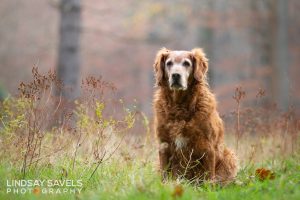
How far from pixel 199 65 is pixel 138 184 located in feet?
6.40

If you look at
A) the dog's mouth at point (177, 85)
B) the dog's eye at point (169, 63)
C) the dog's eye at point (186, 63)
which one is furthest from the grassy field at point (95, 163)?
the dog's eye at point (186, 63)

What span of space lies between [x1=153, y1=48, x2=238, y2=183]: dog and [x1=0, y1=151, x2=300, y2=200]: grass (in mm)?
208

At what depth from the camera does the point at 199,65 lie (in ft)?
18.5

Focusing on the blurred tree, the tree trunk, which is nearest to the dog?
the blurred tree

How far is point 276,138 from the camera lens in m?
7.22

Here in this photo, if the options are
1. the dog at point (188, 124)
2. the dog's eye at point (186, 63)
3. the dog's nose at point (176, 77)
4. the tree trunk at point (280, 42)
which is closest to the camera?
the dog at point (188, 124)

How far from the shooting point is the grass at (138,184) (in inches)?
161

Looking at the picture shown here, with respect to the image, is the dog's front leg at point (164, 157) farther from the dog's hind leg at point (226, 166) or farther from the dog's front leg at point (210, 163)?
the dog's hind leg at point (226, 166)

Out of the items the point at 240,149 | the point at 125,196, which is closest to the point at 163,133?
the point at 125,196

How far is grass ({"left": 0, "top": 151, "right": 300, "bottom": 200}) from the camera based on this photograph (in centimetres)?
410

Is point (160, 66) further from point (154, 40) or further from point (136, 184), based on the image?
point (154, 40)

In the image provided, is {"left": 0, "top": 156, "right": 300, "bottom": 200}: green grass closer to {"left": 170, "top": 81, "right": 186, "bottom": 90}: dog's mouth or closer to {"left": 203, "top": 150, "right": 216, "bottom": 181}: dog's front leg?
{"left": 203, "top": 150, "right": 216, "bottom": 181}: dog's front leg

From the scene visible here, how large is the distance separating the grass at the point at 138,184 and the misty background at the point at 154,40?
6.71 meters

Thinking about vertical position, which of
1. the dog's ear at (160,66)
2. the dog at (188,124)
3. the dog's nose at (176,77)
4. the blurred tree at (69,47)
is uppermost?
the blurred tree at (69,47)
